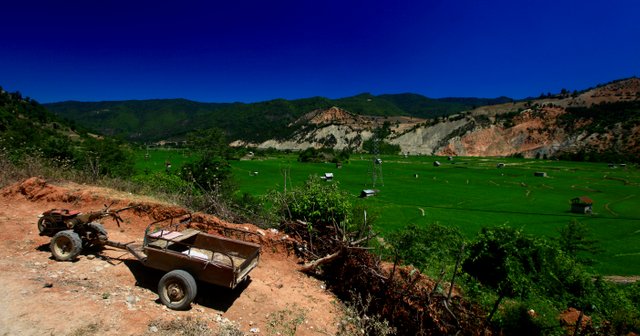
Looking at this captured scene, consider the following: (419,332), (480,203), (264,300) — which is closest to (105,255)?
(264,300)

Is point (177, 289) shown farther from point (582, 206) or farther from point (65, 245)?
point (582, 206)

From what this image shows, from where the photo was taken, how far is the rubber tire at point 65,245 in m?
7.27

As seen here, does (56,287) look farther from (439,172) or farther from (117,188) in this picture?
(439,172)

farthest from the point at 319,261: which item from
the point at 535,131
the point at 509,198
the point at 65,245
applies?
the point at 535,131

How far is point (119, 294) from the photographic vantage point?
638 centimetres

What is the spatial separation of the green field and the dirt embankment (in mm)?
7772

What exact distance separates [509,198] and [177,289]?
186ft

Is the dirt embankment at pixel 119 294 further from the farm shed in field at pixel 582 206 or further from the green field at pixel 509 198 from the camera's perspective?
the farm shed in field at pixel 582 206

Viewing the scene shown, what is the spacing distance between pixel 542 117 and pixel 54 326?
545ft

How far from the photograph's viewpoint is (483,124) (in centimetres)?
14838

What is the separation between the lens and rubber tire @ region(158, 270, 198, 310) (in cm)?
614

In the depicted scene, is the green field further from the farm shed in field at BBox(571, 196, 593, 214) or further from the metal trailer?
the metal trailer

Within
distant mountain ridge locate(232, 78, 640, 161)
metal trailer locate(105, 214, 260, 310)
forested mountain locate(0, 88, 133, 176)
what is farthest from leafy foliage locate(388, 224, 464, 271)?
distant mountain ridge locate(232, 78, 640, 161)

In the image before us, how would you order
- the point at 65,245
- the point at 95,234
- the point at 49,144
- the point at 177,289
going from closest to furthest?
the point at 177,289, the point at 65,245, the point at 95,234, the point at 49,144
